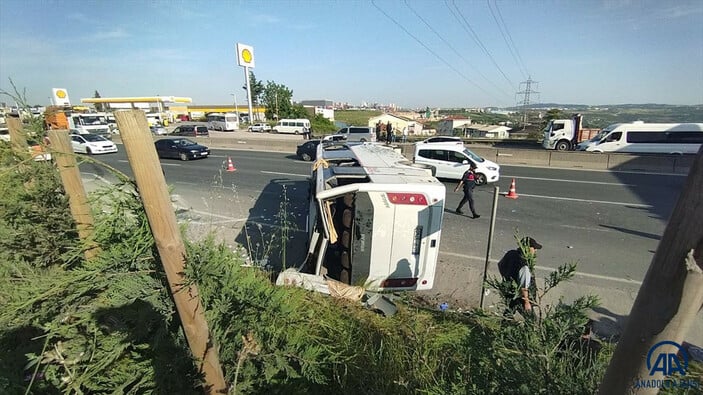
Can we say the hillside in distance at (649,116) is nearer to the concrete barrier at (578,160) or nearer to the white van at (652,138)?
the white van at (652,138)

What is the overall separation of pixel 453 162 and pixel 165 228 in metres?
13.3

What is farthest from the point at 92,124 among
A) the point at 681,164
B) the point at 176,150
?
the point at 681,164

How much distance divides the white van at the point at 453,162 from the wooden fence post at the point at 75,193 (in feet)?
39.4

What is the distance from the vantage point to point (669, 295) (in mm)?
880

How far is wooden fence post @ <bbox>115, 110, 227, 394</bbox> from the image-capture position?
59.2 inches

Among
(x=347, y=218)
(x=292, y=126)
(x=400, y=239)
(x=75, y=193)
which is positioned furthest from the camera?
(x=292, y=126)

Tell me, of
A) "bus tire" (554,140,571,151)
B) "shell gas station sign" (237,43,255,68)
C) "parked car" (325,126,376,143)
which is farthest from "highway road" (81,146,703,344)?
"shell gas station sign" (237,43,255,68)

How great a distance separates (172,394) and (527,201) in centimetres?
1160

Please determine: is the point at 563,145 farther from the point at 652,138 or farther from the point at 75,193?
the point at 75,193

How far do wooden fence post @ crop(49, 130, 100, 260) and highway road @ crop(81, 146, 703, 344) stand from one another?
0.71 feet

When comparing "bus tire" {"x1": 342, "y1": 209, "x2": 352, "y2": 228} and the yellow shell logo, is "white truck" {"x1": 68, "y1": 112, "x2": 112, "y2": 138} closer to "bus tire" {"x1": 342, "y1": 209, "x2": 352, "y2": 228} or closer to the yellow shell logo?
the yellow shell logo

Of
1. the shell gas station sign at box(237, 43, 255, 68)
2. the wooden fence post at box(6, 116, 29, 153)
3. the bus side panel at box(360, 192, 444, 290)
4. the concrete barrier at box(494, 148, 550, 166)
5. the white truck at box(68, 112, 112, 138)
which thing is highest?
the shell gas station sign at box(237, 43, 255, 68)

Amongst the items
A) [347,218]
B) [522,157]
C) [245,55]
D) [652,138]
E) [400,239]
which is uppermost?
[245,55]

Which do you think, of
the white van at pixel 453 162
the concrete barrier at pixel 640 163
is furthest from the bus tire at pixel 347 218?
the concrete barrier at pixel 640 163
